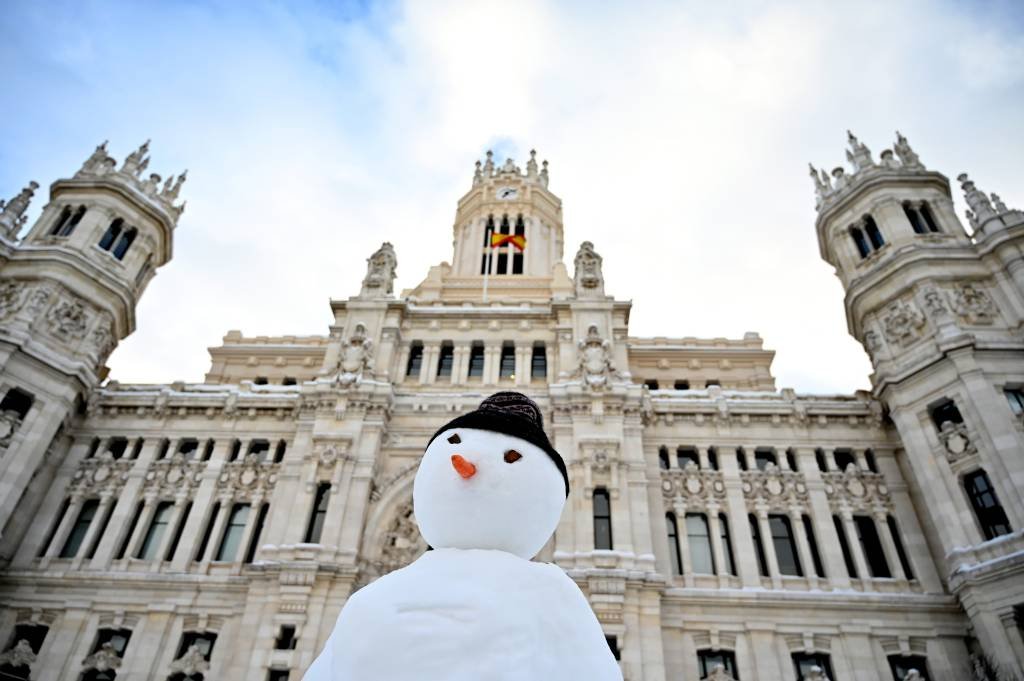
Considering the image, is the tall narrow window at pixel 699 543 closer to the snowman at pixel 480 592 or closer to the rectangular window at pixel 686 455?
the rectangular window at pixel 686 455

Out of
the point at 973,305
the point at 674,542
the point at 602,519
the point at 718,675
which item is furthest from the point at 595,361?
the point at 973,305

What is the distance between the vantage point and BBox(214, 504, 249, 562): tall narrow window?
19.4 m

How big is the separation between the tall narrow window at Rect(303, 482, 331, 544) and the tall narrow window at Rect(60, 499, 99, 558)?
25.1 feet

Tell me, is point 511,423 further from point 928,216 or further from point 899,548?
point 928,216

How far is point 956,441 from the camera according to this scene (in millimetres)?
17453

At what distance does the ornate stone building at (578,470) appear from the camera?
16.8 metres

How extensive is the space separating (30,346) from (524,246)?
25.4m

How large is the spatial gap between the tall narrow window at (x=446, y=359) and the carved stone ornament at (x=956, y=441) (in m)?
15.5

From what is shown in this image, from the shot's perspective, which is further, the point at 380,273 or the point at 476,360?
the point at 380,273

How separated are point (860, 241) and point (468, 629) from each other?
Answer: 2429cm

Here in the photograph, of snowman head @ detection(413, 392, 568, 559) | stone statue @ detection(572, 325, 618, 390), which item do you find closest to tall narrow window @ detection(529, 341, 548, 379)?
stone statue @ detection(572, 325, 618, 390)

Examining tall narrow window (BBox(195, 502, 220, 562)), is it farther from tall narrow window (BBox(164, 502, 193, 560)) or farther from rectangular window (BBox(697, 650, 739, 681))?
rectangular window (BBox(697, 650, 739, 681))

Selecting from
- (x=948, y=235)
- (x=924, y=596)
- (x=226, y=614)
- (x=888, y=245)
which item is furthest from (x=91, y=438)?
(x=948, y=235)

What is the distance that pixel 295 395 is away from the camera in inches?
882
